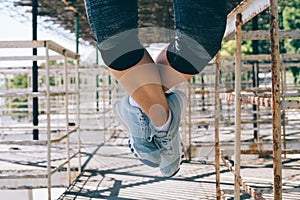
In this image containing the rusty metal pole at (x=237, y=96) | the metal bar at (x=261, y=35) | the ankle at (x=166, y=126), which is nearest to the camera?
the ankle at (x=166, y=126)

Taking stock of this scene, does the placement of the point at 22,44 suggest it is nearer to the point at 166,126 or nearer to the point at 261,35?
the point at 261,35

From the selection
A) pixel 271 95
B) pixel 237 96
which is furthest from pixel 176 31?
pixel 237 96

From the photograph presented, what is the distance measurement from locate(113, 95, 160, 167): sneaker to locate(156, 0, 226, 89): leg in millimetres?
98

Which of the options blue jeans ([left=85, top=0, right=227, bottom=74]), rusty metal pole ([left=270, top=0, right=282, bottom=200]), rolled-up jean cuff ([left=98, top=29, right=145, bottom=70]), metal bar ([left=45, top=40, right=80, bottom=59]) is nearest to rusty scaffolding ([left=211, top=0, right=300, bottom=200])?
rusty metal pole ([left=270, top=0, right=282, bottom=200])

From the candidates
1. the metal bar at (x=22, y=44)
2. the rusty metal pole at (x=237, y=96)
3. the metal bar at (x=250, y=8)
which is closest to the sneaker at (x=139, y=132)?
the metal bar at (x=250, y=8)

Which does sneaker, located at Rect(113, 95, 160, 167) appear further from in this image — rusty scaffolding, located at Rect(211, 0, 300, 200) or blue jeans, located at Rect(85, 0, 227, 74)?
rusty scaffolding, located at Rect(211, 0, 300, 200)

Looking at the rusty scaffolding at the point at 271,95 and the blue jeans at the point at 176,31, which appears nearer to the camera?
the blue jeans at the point at 176,31

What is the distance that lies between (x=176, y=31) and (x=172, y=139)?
22 cm

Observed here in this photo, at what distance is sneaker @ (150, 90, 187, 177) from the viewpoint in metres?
0.84

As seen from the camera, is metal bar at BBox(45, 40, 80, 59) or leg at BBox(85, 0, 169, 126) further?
metal bar at BBox(45, 40, 80, 59)

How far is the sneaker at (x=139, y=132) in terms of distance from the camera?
0.85 meters

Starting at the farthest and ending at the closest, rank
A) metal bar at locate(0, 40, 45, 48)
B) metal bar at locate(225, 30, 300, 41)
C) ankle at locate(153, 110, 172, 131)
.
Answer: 1. metal bar at locate(0, 40, 45, 48)
2. metal bar at locate(225, 30, 300, 41)
3. ankle at locate(153, 110, 172, 131)

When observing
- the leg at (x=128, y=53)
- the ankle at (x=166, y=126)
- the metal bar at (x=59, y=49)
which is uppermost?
the metal bar at (x=59, y=49)

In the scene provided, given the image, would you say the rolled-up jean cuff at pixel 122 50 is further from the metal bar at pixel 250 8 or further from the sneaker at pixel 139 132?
the metal bar at pixel 250 8
